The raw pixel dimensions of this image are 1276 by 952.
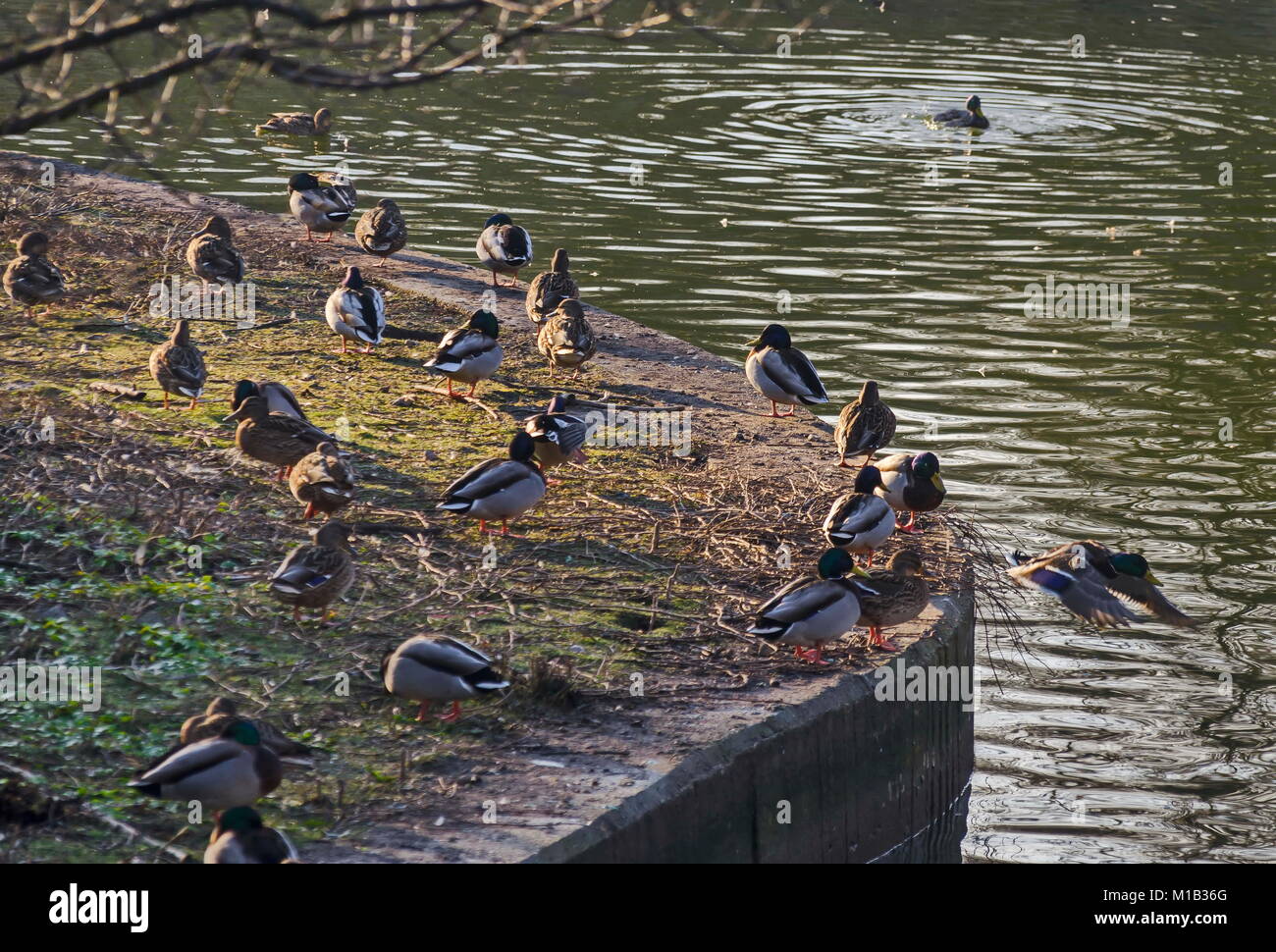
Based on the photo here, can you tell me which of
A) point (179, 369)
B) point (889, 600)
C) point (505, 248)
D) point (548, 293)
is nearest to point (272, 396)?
point (179, 369)

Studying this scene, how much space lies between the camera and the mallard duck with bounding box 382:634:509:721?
704 cm

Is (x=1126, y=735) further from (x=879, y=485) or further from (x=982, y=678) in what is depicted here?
(x=879, y=485)

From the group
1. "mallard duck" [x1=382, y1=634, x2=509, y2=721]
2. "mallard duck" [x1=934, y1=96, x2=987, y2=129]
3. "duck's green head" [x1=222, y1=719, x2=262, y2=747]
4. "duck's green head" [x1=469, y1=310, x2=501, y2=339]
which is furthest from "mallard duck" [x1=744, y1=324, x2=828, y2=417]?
"mallard duck" [x1=934, y1=96, x2=987, y2=129]

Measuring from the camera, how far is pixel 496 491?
916 centimetres

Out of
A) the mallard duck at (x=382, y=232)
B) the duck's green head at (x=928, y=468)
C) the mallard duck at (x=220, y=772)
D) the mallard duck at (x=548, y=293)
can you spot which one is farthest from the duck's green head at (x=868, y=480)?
the mallard duck at (x=382, y=232)

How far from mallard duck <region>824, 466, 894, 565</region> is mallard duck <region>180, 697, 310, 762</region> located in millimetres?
3587

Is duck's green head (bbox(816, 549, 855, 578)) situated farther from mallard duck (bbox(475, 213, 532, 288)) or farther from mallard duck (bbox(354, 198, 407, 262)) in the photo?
mallard duck (bbox(354, 198, 407, 262))

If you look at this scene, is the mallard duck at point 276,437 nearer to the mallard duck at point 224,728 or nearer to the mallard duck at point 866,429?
the mallard duck at point 224,728

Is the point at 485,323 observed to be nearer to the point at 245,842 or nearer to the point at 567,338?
the point at 567,338

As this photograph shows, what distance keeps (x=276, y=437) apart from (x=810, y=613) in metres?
4.03

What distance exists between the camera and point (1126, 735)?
9.39m

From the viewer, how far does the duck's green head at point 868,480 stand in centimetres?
942

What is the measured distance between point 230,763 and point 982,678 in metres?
5.64
